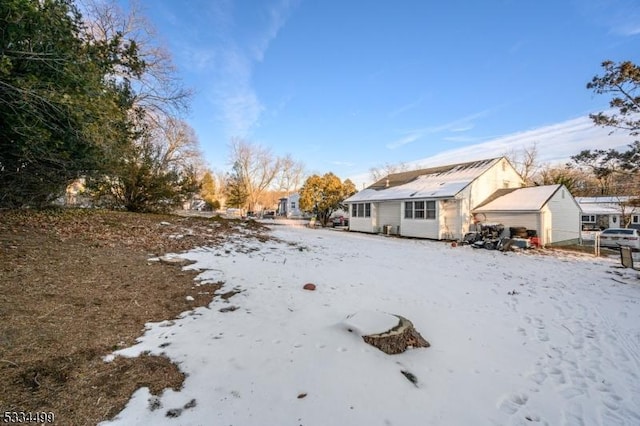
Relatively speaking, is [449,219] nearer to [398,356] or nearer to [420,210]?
[420,210]

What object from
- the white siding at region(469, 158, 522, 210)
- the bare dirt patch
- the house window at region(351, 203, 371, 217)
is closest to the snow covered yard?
the bare dirt patch

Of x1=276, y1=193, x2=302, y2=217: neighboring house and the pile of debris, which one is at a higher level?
x1=276, y1=193, x2=302, y2=217: neighboring house

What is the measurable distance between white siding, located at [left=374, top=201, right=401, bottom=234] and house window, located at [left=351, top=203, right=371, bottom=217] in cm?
86

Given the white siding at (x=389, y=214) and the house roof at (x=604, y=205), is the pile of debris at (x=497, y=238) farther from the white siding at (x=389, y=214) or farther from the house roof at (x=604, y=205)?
the house roof at (x=604, y=205)

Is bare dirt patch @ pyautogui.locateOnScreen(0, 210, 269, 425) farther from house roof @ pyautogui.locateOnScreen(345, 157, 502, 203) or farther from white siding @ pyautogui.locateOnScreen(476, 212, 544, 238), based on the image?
white siding @ pyautogui.locateOnScreen(476, 212, 544, 238)

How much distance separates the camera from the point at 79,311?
3.83 meters

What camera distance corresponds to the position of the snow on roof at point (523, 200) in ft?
47.8

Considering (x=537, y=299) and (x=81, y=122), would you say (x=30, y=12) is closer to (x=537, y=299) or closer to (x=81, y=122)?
(x=81, y=122)

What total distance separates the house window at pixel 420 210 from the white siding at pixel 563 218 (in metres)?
5.49

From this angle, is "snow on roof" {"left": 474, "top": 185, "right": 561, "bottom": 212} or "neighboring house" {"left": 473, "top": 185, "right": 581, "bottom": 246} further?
"snow on roof" {"left": 474, "top": 185, "right": 561, "bottom": 212}

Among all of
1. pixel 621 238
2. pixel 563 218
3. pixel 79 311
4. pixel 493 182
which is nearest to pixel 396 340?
pixel 79 311

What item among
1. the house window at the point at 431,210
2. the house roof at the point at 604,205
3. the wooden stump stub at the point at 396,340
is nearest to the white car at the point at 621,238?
the house window at the point at 431,210

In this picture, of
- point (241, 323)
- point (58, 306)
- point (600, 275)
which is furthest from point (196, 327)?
point (600, 275)

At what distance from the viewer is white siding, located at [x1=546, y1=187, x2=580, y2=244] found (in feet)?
49.6
